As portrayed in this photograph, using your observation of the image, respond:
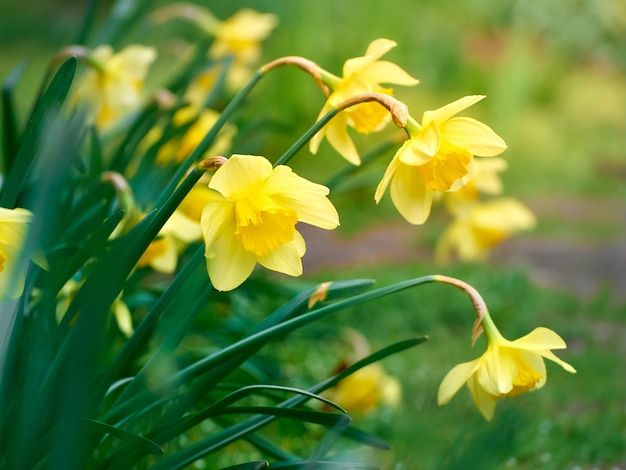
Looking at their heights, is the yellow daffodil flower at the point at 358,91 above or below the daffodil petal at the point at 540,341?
above

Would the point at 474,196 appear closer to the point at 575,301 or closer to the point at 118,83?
the point at 118,83

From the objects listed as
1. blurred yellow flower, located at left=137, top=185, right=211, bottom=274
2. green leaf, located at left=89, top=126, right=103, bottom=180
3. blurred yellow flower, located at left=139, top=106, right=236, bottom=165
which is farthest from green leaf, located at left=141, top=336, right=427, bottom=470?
blurred yellow flower, located at left=139, top=106, right=236, bottom=165

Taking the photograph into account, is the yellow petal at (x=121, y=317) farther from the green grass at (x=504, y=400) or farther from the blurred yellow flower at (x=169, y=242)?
the green grass at (x=504, y=400)

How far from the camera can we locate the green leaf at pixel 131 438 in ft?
3.34

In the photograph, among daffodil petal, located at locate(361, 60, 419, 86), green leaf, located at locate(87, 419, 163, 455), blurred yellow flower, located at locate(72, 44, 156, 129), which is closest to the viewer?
green leaf, located at locate(87, 419, 163, 455)

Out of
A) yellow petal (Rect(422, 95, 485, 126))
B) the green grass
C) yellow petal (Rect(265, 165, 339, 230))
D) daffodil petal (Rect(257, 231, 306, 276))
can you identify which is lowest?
the green grass

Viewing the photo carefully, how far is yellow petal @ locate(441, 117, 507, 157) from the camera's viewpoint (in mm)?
1109

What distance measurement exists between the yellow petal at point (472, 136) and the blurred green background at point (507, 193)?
321 millimetres

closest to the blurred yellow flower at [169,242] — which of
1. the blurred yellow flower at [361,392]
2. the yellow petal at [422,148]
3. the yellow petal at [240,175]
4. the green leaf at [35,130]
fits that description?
the green leaf at [35,130]

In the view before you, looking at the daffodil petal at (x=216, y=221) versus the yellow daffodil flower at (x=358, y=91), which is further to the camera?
the yellow daffodil flower at (x=358, y=91)

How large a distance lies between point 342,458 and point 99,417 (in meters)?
0.36

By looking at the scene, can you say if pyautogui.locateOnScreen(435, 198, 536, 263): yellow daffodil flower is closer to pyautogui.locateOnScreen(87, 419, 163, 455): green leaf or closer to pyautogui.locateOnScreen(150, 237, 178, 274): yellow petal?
pyautogui.locateOnScreen(150, 237, 178, 274): yellow petal

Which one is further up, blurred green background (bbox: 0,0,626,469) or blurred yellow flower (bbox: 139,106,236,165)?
blurred yellow flower (bbox: 139,106,236,165)

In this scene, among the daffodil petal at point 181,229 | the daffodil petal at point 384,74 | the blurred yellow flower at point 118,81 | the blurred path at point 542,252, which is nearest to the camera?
the daffodil petal at point 384,74
